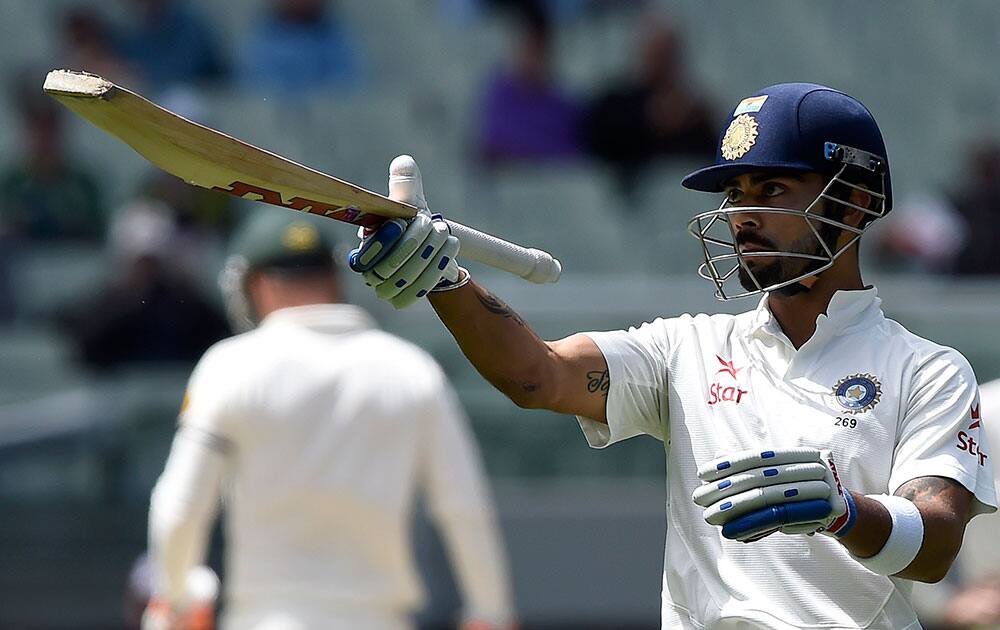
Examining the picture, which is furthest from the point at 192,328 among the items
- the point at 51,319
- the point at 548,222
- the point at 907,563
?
the point at 907,563

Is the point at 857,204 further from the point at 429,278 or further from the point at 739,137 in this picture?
the point at 429,278

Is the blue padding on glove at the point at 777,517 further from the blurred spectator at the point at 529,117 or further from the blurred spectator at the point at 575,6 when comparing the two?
the blurred spectator at the point at 575,6

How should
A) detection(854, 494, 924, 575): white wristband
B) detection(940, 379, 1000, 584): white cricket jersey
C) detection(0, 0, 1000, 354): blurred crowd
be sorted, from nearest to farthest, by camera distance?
detection(854, 494, 924, 575): white wristband, detection(940, 379, 1000, 584): white cricket jersey, detection(0, 0, 1000, 354): blurred crowd

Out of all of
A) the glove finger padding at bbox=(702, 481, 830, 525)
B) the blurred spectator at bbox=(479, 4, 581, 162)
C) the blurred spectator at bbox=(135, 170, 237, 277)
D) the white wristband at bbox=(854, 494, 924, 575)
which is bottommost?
the blurred spectator at bbox=(135, 170, 237, 277)

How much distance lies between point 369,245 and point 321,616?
2414 mm

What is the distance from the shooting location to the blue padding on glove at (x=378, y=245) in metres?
2.86

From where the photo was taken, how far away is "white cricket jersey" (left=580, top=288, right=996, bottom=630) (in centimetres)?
294

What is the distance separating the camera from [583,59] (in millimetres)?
10500

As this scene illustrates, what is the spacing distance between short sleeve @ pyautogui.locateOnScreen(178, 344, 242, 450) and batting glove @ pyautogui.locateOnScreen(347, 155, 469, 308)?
2205 millimetres

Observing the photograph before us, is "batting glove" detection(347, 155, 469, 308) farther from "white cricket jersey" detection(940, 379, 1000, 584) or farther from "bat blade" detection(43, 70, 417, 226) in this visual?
"white cricket jersey" detection(940, 379, 1000, 584)

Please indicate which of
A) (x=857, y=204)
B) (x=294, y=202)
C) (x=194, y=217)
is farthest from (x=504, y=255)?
(x=194, y=217)

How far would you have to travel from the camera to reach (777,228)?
3.05 metres

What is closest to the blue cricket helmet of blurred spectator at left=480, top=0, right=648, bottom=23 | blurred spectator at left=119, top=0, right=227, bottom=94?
blurred spectator at left=119, top=0, right=227, bottom=94

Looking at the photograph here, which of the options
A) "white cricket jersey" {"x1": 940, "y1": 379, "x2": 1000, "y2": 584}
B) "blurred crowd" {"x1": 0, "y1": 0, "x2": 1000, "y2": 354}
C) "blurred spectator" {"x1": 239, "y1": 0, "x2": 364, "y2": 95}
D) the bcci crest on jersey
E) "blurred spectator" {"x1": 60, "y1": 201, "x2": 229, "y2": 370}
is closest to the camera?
the bcci crest on jersey
